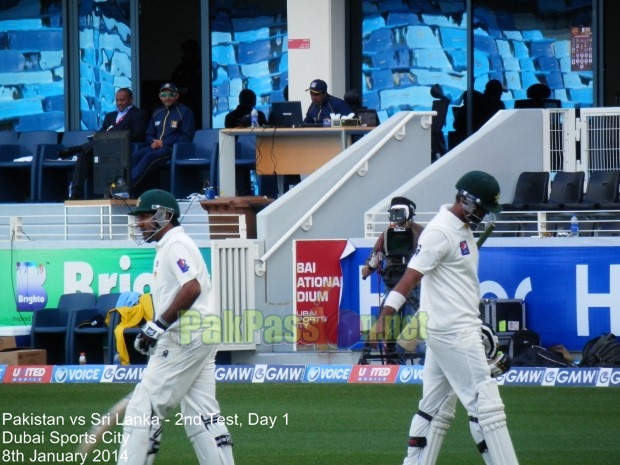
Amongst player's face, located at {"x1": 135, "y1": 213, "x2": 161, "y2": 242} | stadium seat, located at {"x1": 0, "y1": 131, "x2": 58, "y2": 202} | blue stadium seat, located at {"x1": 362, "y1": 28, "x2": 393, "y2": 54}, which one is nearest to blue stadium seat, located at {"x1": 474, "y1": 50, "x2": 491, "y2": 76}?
blue stadium seat, located at {"x1": 362, "y1": 28, "x2": 393, "y2": 54}

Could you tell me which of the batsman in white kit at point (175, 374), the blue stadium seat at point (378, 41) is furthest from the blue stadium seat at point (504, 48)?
the batsman in white kit at point (175, 374)

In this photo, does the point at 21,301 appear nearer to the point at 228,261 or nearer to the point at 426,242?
the point at 228,261

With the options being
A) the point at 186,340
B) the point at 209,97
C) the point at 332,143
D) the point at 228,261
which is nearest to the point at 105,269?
the point at 228,261

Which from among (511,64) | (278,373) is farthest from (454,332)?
(511,64)

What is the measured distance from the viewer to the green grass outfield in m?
11.4

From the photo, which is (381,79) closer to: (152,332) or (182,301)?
(182,301)

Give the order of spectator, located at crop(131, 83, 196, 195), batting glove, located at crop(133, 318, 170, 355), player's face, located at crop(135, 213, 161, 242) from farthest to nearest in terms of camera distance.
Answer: spectator, located at crop(131, 83, 196, 195) < player's face, located at crop(135, 213, 161, 242) < batting glove, located at crop(133, 318, 170, 355)

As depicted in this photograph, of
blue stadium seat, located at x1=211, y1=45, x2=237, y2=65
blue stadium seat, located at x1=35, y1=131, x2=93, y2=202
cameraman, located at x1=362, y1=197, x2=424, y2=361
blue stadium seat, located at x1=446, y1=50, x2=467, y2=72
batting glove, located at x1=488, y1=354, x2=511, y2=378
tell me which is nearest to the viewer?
batting glove, located at x1=488, y1=354, x2=511, y2=378

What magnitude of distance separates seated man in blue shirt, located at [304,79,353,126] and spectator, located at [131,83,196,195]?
5.50 feet

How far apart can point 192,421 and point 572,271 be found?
848 cm

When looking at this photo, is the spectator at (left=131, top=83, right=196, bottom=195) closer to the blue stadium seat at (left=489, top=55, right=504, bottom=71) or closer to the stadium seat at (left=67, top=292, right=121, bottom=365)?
the stadium seat at (left=67, top=292, right=121, bottom=365)

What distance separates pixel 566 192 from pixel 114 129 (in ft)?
20.5

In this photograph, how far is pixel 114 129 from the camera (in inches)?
830

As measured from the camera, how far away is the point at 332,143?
20.2 metres
